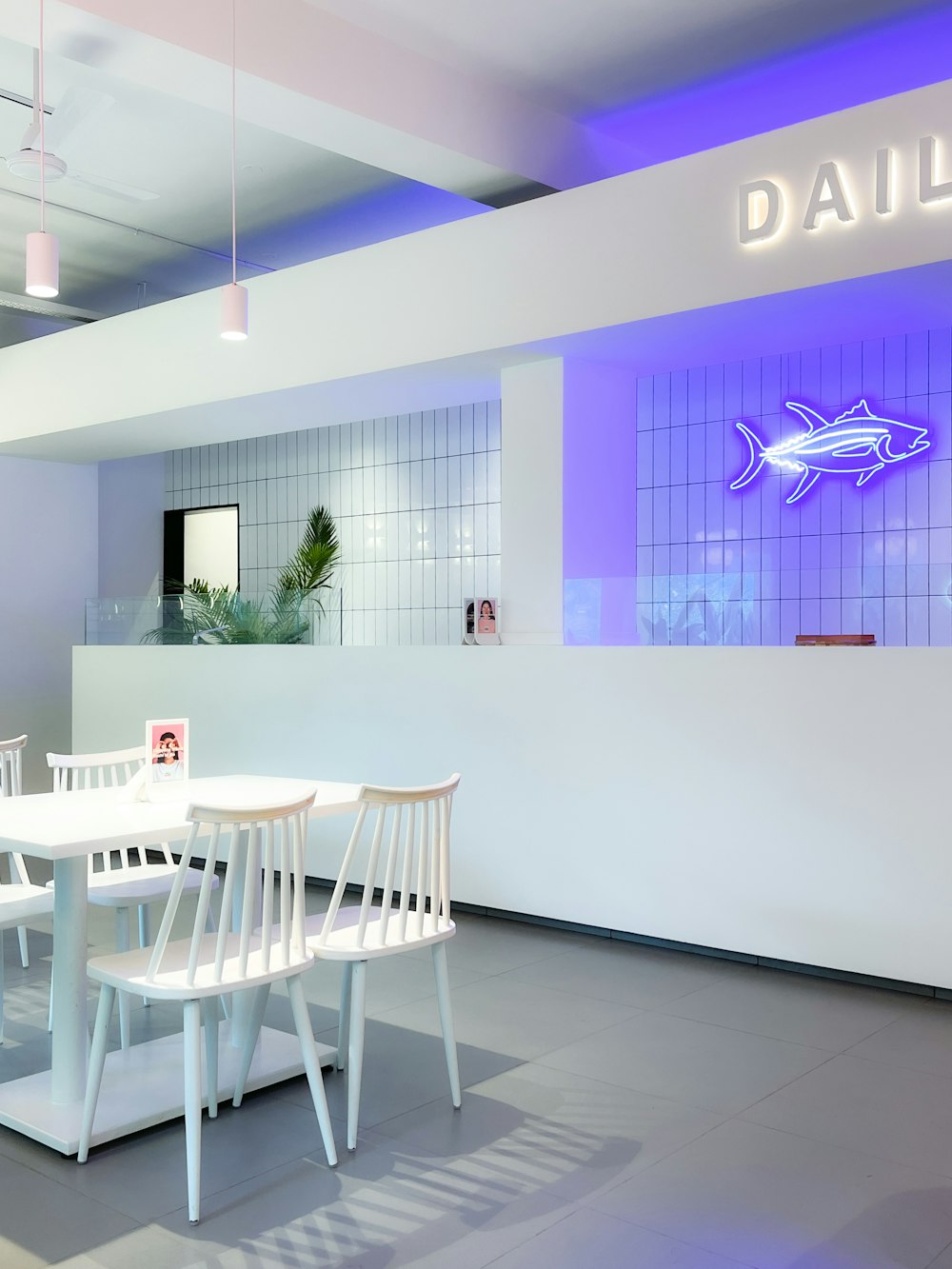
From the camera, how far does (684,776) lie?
462 centimetres

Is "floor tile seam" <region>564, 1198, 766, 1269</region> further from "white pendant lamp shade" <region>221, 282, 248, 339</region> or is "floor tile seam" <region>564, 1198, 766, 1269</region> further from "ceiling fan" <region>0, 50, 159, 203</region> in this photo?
"ceiling fan" <region>0, 50, 159, 203</region>

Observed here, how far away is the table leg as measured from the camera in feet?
9.68

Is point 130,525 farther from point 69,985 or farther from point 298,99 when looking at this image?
point 69,985

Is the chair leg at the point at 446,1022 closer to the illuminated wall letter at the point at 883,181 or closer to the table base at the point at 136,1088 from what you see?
the table base at the point at 136,1088

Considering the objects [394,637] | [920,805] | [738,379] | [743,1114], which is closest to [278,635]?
[394,637]

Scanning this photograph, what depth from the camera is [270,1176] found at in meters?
2.68

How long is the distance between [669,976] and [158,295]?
5.80 m

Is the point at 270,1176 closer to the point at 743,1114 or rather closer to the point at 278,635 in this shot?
the point at 743,1114

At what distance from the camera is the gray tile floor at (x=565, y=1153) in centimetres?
237

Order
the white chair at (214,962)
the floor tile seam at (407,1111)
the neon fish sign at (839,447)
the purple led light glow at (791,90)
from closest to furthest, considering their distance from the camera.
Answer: the white chair at (214,962) < the floor tile seam at (407,1111) < the purple led light glow at (791,90) < the neon fish sign at (839,447)

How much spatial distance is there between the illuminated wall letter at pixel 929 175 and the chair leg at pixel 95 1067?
3.42 metres

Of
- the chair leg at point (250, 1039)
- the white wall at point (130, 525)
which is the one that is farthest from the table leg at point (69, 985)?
the white wall at point (130, 525)

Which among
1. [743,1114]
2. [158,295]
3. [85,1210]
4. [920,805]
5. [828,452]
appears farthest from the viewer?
[158,295]

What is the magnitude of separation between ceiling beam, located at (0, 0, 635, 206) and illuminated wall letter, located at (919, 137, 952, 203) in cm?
174
